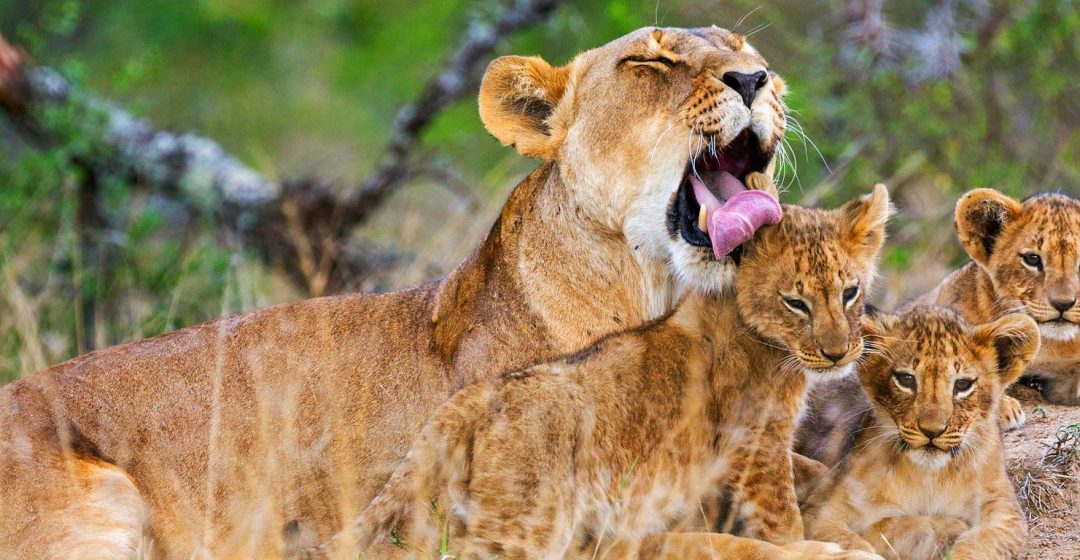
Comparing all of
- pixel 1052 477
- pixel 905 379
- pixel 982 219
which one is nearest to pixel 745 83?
pixel 905 379

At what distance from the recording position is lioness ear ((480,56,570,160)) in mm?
4480

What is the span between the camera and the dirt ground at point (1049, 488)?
4062 mm

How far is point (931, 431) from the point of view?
3877mm

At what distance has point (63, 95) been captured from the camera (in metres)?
7.82

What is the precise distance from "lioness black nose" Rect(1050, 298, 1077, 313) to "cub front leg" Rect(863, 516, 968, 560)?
0.94 meters

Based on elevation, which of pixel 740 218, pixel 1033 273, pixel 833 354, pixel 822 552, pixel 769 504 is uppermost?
pixel 740 218

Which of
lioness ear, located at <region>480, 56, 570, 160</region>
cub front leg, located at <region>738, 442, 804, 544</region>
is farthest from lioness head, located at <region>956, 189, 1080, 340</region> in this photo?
lioness ear, located at <region>480, 56, 570, 160</region>

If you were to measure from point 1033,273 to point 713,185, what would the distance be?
1.23 meters

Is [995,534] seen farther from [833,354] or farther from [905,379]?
[833,354]

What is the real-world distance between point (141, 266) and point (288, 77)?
22.4 ft

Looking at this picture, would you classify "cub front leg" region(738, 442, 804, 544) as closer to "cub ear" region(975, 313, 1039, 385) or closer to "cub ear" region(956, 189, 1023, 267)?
"cub ear" region(975, 313, 1039, 385)

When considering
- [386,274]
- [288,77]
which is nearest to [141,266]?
[386,274]

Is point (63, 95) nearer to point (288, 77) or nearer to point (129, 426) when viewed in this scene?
point (129, 426)

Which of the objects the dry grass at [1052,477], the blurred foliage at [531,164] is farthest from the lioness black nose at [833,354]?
the blurred foliage at [531,164]
